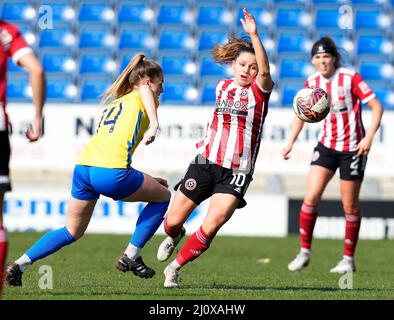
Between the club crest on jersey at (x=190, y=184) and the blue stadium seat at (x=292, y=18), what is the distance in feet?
35.7

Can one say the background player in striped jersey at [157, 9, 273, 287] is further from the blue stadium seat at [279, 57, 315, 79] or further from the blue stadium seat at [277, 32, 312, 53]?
the blue stadium seat at [277, 32, 312, 53]

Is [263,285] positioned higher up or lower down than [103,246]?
higher up

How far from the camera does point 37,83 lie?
194 inches

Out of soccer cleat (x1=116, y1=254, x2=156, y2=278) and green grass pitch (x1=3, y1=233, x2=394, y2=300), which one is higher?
soccer cleat (x1=116, y1=254, x2=156, y2=278)

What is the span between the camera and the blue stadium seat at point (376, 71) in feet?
54.7

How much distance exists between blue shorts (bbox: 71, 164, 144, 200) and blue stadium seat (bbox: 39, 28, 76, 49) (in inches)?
413

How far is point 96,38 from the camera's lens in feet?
55.4

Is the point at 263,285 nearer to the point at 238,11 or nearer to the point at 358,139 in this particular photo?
the point at 358,139

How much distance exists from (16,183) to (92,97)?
2.28 metres

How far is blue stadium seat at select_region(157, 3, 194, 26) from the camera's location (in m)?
17.2

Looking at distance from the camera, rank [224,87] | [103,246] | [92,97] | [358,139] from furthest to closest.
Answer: [92,97], [103,246], [358,139], [224,87]

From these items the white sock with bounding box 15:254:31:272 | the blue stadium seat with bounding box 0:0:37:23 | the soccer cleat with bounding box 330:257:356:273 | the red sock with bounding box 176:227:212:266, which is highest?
the blue stadium seat with bounding box 0:0:37:23

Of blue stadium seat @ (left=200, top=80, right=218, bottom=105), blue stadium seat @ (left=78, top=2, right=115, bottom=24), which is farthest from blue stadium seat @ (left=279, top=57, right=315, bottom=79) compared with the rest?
blue stadium seat @ (left=78, top=2, right=115, bottom=24)

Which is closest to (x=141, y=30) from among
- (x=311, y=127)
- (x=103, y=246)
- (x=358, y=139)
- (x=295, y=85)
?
(x=295, y=85)
